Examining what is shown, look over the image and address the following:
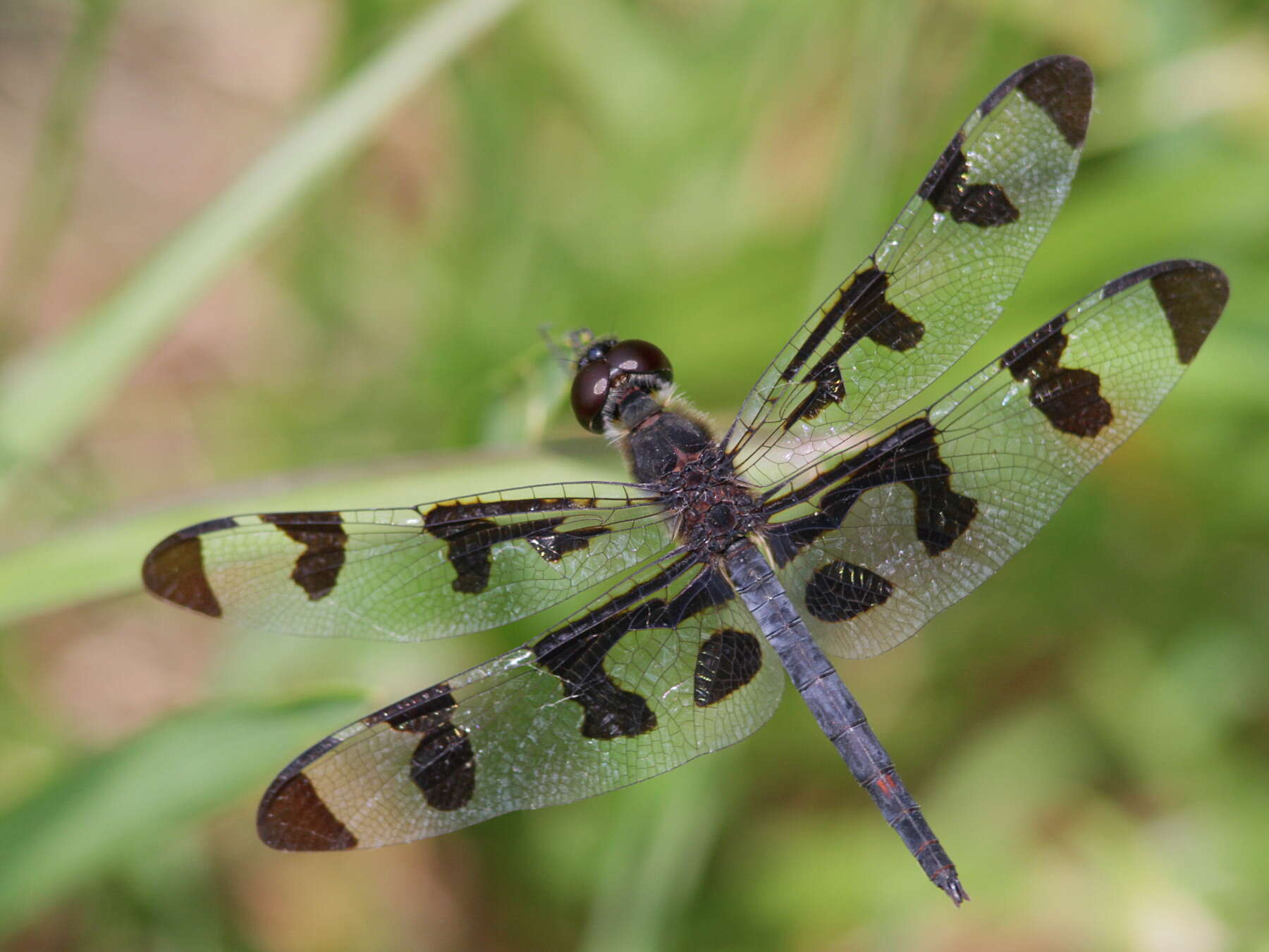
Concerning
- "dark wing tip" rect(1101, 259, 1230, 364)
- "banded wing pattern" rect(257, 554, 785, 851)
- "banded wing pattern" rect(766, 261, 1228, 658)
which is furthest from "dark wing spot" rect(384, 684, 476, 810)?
"dark wing tip" rect(1101, 259, 1230, 364)

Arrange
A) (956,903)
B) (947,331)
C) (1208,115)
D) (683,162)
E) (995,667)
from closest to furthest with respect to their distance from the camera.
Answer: (956,903) → (947,331) → (1208,115) → (995,667) → (683,162)

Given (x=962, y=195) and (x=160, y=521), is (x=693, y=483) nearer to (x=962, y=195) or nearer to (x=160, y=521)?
(x=962, y=195)

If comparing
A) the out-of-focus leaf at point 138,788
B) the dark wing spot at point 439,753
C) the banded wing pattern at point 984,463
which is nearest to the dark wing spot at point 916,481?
the banded wing pattern at point 984,463

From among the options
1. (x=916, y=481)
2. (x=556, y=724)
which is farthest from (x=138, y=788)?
(x=916, y=481)

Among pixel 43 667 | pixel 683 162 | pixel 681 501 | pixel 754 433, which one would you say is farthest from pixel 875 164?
pixel 43 667

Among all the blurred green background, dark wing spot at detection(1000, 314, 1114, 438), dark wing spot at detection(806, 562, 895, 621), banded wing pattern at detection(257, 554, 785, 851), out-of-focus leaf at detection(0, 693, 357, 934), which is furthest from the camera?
the blurred green background

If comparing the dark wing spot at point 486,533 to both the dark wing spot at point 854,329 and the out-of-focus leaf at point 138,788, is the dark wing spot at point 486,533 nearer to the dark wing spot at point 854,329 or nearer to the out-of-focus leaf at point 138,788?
the out-of-focus leaf at point 138,788

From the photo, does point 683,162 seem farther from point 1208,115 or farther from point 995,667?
point 995,667

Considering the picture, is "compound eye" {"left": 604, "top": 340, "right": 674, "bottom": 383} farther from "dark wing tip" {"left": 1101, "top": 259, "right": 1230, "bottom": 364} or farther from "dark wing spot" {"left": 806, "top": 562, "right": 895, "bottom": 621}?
"dark wing tip" {"left": 1101, "top": 259, "right": 1230, "bottom": 364}
